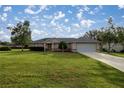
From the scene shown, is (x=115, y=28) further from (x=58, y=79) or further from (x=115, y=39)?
(x=58, y=79)

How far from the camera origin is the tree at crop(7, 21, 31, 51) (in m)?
43.4

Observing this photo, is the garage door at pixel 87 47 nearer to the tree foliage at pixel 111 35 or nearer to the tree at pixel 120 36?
the tree foliage at pixel 111 35

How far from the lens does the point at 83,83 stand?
9930 mm

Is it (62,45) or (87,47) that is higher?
(62,45)

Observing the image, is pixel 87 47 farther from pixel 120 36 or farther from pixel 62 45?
pixel 120 36

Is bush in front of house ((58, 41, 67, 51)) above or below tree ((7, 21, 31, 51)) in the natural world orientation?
below

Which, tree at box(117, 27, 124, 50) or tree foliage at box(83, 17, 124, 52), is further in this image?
tree foliage at box(83, 17, 124, 52)

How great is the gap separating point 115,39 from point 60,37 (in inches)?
388

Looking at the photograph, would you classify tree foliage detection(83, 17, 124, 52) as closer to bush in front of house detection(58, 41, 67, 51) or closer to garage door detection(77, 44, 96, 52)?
garage door detection(77, 44, 96, 52)

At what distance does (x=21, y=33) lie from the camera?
44.2m

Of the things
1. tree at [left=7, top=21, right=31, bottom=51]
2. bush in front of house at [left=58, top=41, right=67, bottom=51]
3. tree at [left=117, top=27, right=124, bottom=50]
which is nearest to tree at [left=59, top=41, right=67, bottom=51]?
bush in front of house at [left=58, top=41, right=67, bottom=51]

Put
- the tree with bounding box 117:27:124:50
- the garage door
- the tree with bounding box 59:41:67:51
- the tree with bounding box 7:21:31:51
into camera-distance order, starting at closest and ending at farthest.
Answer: the garage door
the tree with bounding box 117:27:124:50
the tree with bounding box 59:41:67:51
the tree with bounding box 7:21:31:51

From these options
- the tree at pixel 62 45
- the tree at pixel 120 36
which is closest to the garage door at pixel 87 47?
the tree at pixel 62 45

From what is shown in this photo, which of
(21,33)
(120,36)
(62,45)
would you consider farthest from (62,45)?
(120,36)
